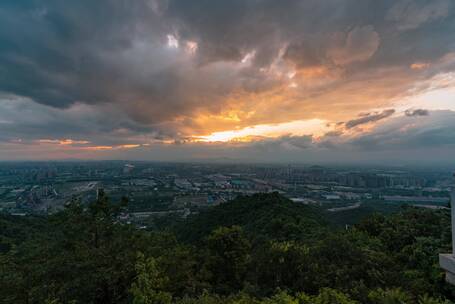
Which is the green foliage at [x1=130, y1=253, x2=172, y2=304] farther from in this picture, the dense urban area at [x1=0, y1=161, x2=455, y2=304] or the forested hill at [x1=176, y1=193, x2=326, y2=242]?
the forested hill at [x1=176, y1=193, x2=326, y2=242]

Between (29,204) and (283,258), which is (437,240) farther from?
(29,204)

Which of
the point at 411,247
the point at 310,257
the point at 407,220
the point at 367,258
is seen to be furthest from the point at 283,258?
the point at 407,220

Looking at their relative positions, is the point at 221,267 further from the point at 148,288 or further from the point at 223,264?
the point at 148,288

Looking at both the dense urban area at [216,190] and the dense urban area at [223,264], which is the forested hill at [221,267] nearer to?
the dense urban area at [223,264]

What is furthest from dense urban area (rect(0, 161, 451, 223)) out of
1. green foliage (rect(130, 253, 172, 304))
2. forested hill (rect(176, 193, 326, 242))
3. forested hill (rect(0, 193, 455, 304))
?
green foliage (rect(130, 253, 172, 304))

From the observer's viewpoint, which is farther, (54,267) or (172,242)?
(172,242)

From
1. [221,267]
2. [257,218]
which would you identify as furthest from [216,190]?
[221,267]
